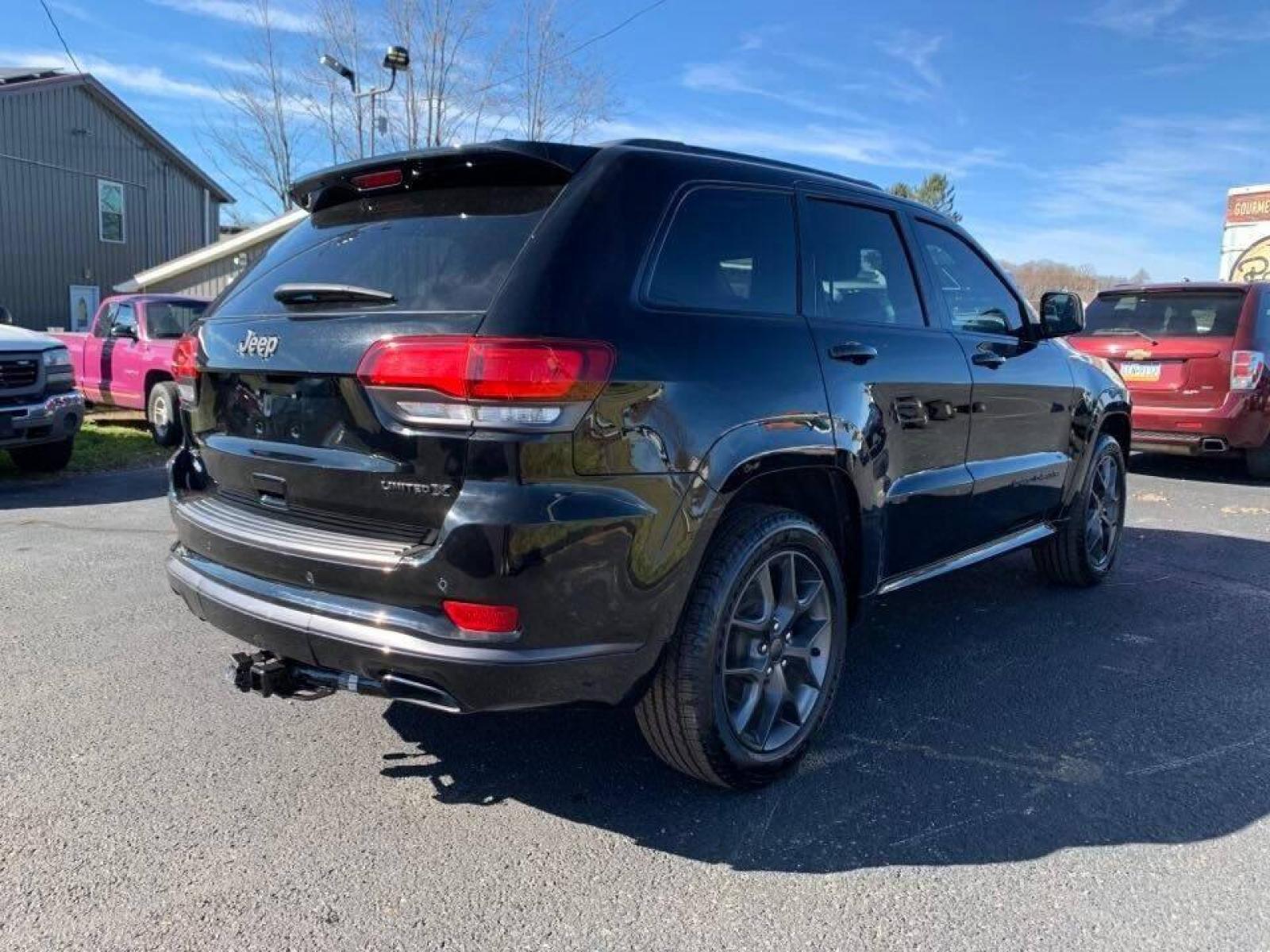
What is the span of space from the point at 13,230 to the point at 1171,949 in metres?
25.9

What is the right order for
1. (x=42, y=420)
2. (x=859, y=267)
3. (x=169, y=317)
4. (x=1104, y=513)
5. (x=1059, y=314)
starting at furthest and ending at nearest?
(x=169, y=317), (x=42, y=420), (x=1104, y=513), (x=1059, y=314), (x=859, y=267)

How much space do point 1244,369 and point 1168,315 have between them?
34.3 inches

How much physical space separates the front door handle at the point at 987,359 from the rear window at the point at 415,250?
2185 mm

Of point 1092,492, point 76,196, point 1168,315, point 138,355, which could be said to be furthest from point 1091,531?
point 76,196

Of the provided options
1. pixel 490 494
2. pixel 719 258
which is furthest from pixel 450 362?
pixel 719 258

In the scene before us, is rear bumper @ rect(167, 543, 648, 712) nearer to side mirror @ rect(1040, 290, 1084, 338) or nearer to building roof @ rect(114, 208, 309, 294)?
side mirror @ rect(1040, 290, 1084, 338)

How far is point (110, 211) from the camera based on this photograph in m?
24.7

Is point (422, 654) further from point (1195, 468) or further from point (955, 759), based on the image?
point (1195, 468)

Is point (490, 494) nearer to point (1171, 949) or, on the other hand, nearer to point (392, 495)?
point (392, 495)

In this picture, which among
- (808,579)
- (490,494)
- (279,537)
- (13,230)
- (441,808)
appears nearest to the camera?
(490,494)

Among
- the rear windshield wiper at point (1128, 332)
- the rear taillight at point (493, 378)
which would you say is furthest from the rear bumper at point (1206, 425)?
the rear taillight at point (493, 378)

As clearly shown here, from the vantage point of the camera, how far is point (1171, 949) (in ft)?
7.75

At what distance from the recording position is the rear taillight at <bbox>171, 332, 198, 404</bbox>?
3193mm

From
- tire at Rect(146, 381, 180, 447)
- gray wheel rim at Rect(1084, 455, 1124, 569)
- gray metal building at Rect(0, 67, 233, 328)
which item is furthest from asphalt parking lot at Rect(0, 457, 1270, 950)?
gray metal building at Rect(0, 67, 233, 328)
